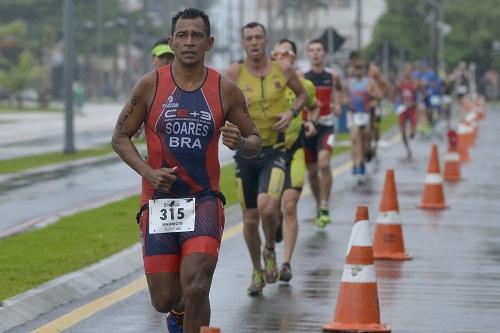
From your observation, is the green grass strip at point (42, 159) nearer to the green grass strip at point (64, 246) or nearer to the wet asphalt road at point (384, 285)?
the green grass strip at point (64, 246)

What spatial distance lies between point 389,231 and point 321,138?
3545 millimetres

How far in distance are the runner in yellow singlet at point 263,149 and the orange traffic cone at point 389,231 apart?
2.37 meters

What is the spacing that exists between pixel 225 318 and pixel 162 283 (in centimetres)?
260

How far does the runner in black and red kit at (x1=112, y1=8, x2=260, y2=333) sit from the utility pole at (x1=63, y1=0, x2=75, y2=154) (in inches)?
993

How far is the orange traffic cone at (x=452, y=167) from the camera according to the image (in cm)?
2528

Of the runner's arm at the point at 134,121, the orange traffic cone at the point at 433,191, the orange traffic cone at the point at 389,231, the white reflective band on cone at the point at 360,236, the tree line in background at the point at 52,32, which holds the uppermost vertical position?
the runner's arm at the point at 134,121

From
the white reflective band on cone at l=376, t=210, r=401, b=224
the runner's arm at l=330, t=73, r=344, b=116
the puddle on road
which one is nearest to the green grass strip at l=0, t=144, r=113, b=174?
the puddle on road

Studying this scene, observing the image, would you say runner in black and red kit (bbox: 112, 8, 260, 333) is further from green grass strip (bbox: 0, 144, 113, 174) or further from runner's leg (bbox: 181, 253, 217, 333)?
green grass strip (bbox: 0, 144, 113, 174)


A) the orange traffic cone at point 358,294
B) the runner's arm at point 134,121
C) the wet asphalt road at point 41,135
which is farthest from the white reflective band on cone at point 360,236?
the wet asphalt road at point 41,135

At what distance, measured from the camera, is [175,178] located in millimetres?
8062

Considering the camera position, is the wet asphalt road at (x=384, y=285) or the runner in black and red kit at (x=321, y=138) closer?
the wet asphalt road at (x=384, y=285)

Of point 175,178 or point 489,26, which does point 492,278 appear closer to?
point 175,178

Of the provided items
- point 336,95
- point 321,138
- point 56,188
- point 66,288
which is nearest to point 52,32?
point 56,188

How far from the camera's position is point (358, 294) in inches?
401
